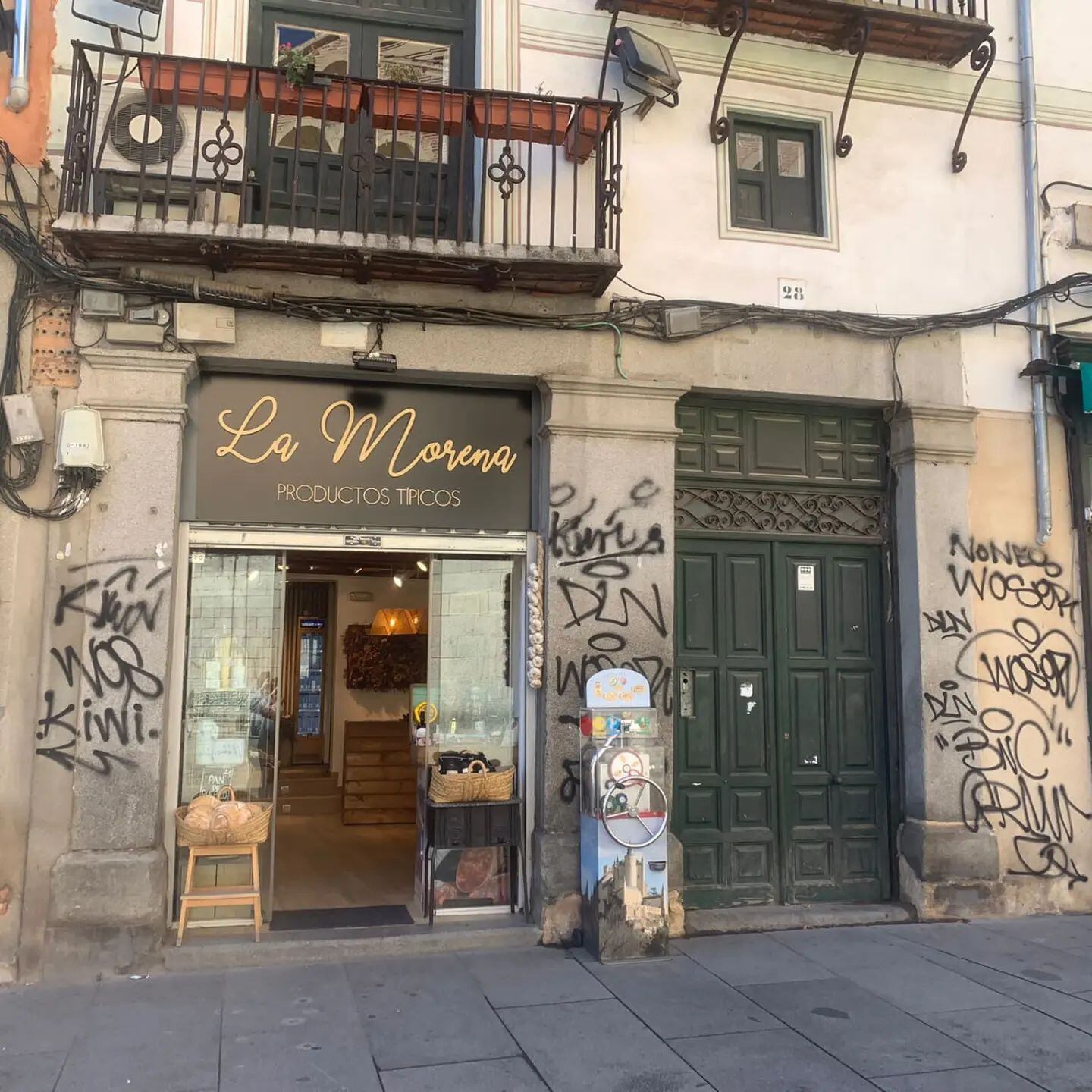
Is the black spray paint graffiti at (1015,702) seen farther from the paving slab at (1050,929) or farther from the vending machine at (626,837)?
the vending machine at (626,837)

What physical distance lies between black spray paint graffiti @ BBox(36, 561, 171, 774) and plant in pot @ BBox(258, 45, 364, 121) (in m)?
3.14

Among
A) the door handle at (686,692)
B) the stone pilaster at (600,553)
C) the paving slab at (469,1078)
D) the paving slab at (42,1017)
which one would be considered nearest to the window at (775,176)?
the stone pilaster at (600,553)

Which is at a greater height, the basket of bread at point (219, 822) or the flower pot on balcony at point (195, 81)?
the flower pot on balcony at point (195, 81)

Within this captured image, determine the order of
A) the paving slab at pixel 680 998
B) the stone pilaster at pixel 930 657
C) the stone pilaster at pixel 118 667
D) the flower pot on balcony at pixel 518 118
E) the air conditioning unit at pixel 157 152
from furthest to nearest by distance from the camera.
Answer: the stone pilaster at pixel 930 657 < the flower pot on balcony at pixel 518 118 < the air conditioning unit at pixel 157 152 < the stone pilaster at pixel 118 667 < the paving slab at pixel 680 998

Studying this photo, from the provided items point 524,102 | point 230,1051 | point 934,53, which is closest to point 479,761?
point 230,1051

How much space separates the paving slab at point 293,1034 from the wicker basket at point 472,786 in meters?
1.31

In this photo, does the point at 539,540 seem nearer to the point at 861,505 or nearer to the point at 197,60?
the point at 861,505

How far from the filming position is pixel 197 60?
600cm

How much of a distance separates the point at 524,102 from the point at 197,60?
6.80 ft

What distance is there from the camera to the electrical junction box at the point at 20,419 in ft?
19.4

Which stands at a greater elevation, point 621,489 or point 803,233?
point 803,233

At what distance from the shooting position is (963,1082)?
4.39 m

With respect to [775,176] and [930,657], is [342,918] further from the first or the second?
[775,176]

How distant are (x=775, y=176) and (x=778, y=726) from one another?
4306 millimetres
